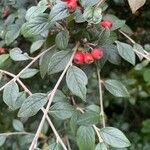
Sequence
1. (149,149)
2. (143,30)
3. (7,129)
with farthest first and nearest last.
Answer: (149,149) < (7,129) < (143,30)

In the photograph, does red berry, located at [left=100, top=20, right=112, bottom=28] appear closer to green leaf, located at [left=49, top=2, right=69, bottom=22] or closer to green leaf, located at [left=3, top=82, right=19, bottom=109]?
green leaf, located at [left=49, top=2, right=69, bottom=22]

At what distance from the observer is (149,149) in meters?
2.13

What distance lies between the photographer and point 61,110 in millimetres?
1024

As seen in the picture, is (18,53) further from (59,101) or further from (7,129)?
(7,129)

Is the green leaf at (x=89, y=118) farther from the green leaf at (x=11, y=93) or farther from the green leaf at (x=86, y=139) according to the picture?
the green leaf at (x=11, y=93)

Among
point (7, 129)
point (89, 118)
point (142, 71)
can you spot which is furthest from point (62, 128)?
point (142, 71)

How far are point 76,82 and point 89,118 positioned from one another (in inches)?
3.4

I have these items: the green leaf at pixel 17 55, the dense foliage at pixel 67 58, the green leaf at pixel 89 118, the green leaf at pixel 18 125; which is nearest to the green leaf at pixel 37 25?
the dense foliage at pixel 67 58

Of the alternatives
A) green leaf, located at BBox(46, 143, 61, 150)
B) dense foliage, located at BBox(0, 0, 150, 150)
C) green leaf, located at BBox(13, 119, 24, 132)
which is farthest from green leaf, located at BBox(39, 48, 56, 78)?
green leaf, located at BBox(13, 119, 24, 132)

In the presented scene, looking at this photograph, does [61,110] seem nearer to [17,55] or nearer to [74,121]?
[74,121]

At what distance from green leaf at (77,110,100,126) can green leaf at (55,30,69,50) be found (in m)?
0.17

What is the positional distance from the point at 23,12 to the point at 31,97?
0.40 m

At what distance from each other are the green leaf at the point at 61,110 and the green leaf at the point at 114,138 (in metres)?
0.09

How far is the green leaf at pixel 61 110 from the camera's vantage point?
102 cm
